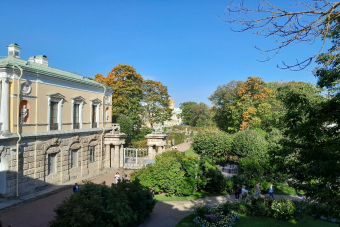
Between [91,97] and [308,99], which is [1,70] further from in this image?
[308,99]

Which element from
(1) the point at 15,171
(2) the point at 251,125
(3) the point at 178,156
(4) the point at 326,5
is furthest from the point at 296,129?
(2) the point at 251,125

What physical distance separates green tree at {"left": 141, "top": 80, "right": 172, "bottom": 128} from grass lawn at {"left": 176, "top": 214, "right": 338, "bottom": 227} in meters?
26.2

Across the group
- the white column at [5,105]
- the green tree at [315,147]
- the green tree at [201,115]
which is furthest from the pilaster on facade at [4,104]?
the green tree at [201,115]

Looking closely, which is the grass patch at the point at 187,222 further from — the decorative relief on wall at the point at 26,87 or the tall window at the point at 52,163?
the decorative relief on wall at the point at 26,87

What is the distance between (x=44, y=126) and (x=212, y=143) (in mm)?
14063

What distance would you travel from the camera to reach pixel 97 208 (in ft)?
28.2

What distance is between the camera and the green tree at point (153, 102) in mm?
37656

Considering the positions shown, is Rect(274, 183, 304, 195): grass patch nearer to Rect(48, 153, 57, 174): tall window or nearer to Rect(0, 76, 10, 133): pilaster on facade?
Rect(48, 153, 57, 174): tall window

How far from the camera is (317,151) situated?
619 cm

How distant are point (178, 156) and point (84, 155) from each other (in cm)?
770

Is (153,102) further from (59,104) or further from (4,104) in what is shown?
(4,104)

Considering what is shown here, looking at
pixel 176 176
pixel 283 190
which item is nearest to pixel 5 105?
pixel 176 176

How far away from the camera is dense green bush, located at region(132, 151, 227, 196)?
1577cm

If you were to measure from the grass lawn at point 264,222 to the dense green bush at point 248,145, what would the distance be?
28.6 ft
